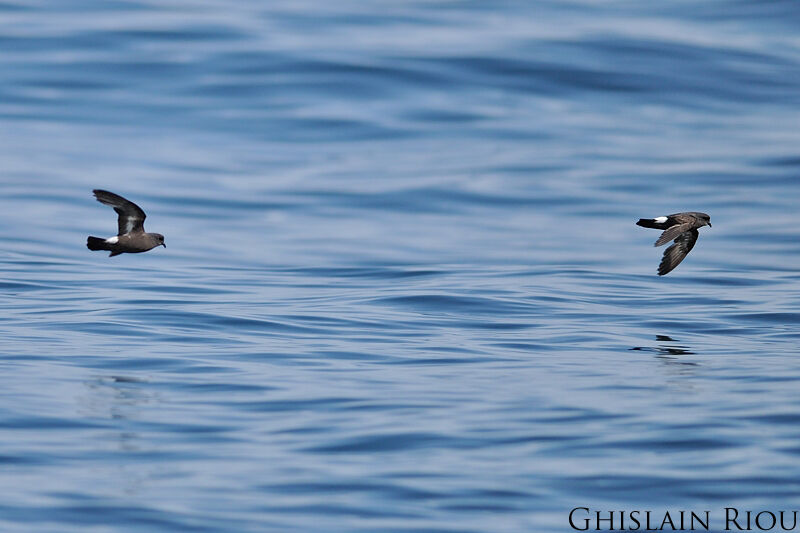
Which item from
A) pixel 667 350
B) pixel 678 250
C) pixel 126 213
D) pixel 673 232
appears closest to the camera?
pixel 126 213

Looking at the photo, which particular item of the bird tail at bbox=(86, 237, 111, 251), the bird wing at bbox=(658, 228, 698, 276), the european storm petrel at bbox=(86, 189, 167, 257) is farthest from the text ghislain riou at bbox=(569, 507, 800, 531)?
the bird wing at bbox=(658, 228, 698, 276)

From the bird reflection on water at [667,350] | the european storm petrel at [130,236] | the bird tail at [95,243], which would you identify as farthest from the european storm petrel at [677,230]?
the bird tail at [95,243]

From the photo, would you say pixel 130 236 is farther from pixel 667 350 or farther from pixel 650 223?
pixel 667 350

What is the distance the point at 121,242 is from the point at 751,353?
21.8 feet

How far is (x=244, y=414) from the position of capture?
11.3 m

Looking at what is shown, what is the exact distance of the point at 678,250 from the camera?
15.9 meters

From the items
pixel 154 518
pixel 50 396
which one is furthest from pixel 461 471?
pixel 50 396

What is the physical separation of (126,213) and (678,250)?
6.36 m

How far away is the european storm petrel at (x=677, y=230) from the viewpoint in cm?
1464

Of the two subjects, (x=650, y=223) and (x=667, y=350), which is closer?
(x=650, y=223)

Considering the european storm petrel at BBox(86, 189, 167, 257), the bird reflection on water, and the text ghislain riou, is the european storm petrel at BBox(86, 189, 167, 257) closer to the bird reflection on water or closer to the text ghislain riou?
the bird reflection on water

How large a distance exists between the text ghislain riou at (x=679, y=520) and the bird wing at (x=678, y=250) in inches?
271

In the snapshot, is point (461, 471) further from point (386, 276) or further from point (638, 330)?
point (386, 276)

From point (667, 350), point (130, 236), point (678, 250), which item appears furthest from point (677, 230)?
point (130, 236)
